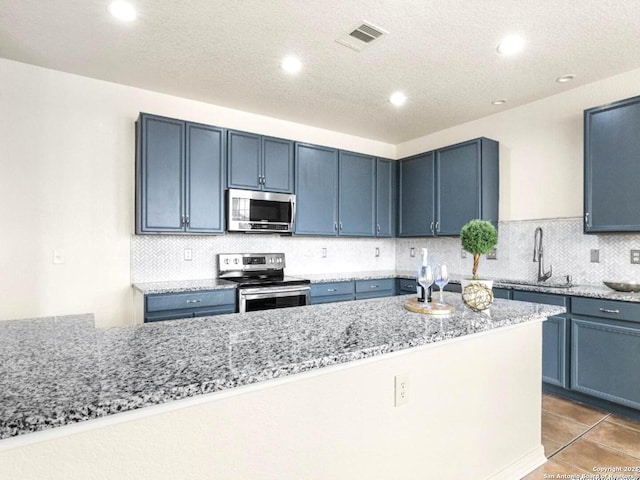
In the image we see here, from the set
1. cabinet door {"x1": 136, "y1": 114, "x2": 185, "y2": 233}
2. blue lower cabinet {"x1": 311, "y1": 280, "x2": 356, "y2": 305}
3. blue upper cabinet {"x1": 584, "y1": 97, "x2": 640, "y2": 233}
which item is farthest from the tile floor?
cabinet door {"x1": 136, "y1": 114, "x2": 185, "y2": 233}

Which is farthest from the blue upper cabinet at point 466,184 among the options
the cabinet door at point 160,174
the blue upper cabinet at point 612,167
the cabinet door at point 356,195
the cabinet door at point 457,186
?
the cabinet door at point 160,174

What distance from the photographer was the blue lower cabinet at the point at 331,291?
3.79m

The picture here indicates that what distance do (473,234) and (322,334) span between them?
0.94 metres

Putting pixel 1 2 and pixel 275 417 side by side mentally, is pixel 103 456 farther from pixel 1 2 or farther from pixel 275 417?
pixel 1 2

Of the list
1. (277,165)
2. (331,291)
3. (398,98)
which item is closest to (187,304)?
(331,291)

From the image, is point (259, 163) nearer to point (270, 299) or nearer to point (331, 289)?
point (270, 299)

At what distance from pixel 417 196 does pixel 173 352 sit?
3.87m

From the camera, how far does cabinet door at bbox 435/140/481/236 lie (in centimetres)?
379

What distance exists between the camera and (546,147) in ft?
11.6

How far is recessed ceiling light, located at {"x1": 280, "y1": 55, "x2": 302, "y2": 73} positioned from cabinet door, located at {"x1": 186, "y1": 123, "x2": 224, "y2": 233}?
92 cm

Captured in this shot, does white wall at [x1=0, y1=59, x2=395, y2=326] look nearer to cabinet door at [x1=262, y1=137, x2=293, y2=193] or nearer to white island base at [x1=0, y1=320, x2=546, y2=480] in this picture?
cabinet door at [x1=262, y1=137, x2=293, y2=193]

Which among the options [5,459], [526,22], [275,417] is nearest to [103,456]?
[5,459]

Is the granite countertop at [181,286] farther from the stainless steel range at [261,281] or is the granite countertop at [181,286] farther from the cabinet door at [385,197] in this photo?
the cabinet door at [385,197]

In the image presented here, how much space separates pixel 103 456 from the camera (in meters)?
0.83
